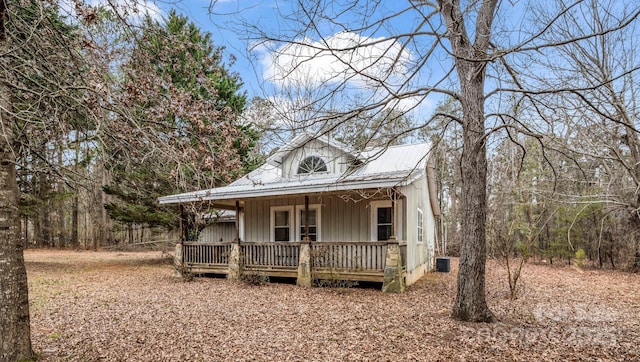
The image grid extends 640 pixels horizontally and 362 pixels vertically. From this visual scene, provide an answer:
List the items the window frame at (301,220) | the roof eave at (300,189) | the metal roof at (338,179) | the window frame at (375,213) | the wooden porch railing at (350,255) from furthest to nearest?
the window frame at (301,220) → the window frame at (375,213) → the wooden porch railing at (350,255) → the roof eave at (300,189) → the metal roof at (338,179)

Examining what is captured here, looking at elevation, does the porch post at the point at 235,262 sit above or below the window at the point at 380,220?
below

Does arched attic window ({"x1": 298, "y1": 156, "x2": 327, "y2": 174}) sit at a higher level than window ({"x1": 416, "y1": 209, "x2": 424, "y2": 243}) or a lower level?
higher

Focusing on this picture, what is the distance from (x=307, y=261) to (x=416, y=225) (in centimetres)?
457

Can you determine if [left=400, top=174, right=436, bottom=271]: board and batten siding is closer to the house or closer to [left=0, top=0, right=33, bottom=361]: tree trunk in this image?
the house

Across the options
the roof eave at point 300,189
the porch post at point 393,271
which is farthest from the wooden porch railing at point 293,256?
Answer: the roof eave at point 300,189

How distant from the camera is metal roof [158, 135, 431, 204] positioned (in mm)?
8888

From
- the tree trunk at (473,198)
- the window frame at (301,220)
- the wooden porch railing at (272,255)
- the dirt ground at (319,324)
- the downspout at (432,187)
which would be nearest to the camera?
the dirt ground at (319,324)

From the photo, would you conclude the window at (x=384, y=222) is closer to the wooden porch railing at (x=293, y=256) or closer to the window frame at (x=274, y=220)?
the wooden porch railing at (x=293, y=256)

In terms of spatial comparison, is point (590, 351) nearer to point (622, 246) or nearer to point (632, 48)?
point (632, 48)

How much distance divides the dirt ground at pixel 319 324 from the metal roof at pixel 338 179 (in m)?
2.44

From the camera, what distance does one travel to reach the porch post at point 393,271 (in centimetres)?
991

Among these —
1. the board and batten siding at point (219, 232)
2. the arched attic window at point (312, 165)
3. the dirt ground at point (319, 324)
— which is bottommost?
the dirt ground at point (319, 324)

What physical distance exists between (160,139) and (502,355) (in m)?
5.22

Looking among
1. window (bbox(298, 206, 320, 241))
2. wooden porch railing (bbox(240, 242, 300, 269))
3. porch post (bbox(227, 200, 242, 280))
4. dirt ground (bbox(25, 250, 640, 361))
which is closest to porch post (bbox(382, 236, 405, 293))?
dirt ground (bbox(25, 250, 640, 361))
